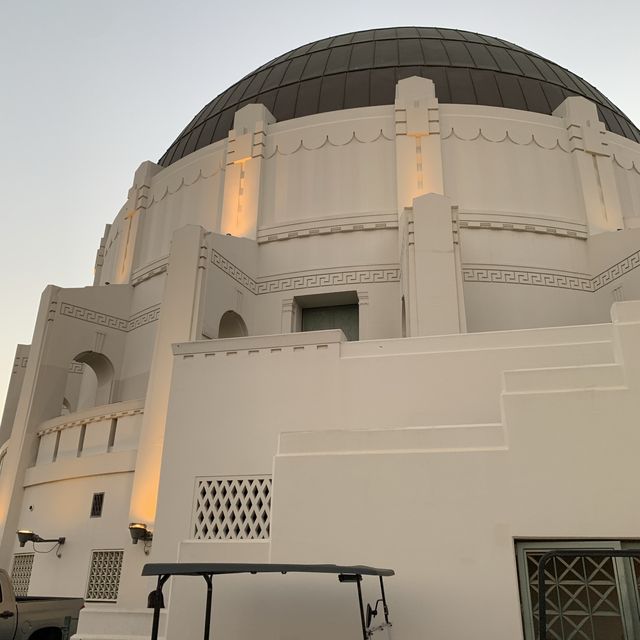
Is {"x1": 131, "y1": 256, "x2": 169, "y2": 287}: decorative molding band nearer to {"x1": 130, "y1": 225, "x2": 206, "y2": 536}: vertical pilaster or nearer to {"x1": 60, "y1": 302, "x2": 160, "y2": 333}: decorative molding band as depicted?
{"x1": 60, "y1": 302, "x2": 160, "y2": 333}: decorative molding band

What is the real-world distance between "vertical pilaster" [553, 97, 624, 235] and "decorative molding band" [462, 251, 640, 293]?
4.25 ft

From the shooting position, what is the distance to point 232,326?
573 inches

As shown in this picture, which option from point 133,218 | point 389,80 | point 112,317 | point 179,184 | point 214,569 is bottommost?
point 214,569

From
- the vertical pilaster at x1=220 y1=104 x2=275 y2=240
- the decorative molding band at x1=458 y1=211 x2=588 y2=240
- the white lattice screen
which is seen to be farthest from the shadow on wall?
the decorative molding band at x1=458 y1=211 x2=588 y2=240

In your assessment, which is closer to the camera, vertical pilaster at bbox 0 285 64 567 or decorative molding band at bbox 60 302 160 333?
vertical pilaster at bbox 0 285 64 567

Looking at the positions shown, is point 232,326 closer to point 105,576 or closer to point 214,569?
point 105,576

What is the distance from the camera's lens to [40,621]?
25.8 ft

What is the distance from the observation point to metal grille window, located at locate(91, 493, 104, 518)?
40.1 feet

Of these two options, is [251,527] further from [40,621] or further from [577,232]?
[577,232]

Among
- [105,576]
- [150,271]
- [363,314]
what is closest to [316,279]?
[363,314]

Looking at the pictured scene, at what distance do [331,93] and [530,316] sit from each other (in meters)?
8.57

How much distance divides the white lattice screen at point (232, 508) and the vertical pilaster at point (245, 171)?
8.00 meters

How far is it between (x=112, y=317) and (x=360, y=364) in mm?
9118

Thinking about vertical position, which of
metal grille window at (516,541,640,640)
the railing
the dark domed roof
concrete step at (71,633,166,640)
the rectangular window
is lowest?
concrete step at (71,633,166,640)
